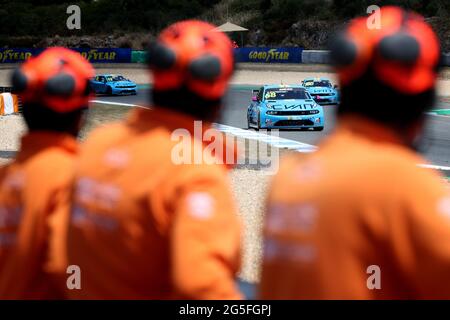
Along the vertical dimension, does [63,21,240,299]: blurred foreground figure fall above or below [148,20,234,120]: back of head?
below

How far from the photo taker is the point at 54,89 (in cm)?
311

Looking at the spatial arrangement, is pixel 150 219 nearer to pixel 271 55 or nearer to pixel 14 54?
pixel 271 55

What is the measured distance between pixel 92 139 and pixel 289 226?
859 millimetres

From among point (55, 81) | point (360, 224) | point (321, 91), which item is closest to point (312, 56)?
point (321, 91)

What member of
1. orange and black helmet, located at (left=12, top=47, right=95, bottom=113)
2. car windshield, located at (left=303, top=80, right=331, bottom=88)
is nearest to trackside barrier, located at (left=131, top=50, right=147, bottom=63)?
car windshield, located at (left=303, top=80, right=331, bottom=88)

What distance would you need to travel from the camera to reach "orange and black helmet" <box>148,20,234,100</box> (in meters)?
2.64

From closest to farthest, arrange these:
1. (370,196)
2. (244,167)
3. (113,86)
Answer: (370,196) < (244,167) < (113,86)

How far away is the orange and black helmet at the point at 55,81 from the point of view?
311 cm

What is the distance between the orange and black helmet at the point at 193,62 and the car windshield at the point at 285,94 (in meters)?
21.0

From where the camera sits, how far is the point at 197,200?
2.36 m

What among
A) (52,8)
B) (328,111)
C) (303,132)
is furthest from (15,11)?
(303,132)

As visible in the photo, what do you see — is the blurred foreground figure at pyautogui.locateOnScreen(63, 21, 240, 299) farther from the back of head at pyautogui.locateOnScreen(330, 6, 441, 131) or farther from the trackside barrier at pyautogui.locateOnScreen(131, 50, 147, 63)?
the trackside barrier at pyautogui.locateOnScreen(131, 50, 147, 63)

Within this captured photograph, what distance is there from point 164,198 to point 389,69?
73 centimetres
